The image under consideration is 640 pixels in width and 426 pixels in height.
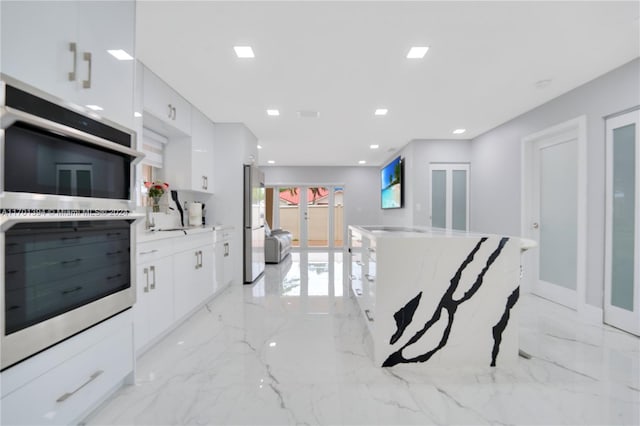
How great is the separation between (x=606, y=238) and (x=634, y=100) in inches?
48.4

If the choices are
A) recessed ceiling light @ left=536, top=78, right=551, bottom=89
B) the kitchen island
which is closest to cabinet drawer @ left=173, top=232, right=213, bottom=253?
the kitchen island

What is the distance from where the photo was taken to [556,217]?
144 inches

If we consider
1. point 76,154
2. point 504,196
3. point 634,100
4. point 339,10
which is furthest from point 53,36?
point 504,196

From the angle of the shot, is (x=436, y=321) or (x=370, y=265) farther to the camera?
(x=370, y=265)

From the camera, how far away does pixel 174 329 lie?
2.71 m

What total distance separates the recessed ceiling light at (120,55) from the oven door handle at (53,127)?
18.8 inches

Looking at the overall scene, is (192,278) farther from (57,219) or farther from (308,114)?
(308,114)

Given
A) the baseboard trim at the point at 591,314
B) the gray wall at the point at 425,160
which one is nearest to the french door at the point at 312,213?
the gray wall at the point at 425,160

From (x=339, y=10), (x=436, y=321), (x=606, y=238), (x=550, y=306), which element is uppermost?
(x=339, y=10)

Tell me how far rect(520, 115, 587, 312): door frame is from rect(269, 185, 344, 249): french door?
5.13 meters

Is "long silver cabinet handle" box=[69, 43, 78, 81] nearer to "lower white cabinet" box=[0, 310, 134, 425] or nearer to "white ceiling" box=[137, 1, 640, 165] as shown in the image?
Answer: "white ceiling" box=[137, 1, 640, 165]

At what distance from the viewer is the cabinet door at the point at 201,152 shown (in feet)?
12.2

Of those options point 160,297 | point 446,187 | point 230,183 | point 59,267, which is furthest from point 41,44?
point 446,187

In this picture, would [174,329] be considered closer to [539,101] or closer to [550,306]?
[550,306]
